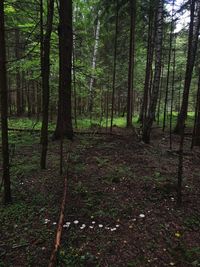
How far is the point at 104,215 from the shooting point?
4.77m

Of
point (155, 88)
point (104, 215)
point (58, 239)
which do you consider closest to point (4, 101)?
point (58, 239)

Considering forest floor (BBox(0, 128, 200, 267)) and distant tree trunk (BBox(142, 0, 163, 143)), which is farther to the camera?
distant tree trunk (BBox(142, 0, 163, 143))

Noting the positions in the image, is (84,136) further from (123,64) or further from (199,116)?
(123,64)

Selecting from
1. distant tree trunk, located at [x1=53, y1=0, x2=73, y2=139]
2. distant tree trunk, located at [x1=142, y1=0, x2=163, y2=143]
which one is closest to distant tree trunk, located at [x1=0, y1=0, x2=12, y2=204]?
distant tree trunk, located at [x1=53, y1=0, x2=73, y2=139]

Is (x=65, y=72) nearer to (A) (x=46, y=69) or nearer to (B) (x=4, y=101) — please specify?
(A) (x=46, y=69)

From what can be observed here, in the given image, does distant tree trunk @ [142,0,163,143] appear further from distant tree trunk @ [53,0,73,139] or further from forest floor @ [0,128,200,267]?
distant tree trunk @ [53,0,73,139]

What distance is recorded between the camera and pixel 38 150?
9.16 m

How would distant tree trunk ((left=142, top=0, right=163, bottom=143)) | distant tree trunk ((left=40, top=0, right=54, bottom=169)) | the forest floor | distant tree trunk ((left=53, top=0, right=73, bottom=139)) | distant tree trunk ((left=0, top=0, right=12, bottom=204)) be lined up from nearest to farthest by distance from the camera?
the forest floor → distant tree trunk ((left=0, top=0, right=12, bottom=204)) → distant tree trunk ((left=40, top=0, right=54, bottom=169)) → distant tree trunk ((left=142, top=0, right=163, bottom=143)) → distant tree trunk ((left=53, top=0, right=73, bottom=139))

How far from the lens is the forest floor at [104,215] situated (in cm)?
375

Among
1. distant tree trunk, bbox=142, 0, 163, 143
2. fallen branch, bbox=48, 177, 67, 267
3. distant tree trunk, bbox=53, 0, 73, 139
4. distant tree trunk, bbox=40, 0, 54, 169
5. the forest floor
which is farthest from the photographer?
distant tree trunk, bbox=53, 0, 73, 139

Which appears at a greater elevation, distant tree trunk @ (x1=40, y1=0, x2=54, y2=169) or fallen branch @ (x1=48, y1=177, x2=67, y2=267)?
distant tree trunk @ (x1=40, y1=0, x2=54, y2=169)

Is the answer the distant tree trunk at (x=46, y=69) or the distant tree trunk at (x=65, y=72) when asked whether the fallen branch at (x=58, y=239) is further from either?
the distant tree trunk at (x=65, y=72)

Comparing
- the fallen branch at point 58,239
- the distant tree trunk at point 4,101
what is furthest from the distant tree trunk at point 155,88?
the distant tree trunk at point 4,101

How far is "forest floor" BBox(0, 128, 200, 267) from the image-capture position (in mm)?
3746
